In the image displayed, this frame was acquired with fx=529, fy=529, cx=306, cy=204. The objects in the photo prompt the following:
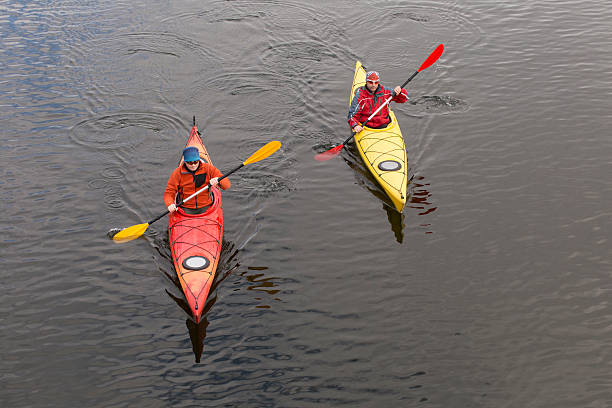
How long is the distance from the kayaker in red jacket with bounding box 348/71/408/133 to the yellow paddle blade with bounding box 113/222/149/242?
17.7 ft

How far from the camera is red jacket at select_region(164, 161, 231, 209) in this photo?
9633 millimetres

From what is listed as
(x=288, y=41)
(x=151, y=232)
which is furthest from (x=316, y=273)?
(x=288, y=41)

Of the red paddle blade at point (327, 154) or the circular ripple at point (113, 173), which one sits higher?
the circular ripple at point (113, 173)

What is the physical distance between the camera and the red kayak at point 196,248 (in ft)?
27.9

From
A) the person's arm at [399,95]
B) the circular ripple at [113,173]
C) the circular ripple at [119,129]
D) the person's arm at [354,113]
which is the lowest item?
the circular ripple at [113,173]

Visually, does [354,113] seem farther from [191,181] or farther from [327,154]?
[191,181]

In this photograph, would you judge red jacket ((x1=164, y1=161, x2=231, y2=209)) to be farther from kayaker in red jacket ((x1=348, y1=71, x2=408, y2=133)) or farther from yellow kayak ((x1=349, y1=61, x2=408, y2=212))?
kayaker in red jacket ((x1=348, y1=71, x2=408, y2=133))

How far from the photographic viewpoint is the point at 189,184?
32.0 ft

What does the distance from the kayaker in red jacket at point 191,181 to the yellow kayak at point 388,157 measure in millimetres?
3442

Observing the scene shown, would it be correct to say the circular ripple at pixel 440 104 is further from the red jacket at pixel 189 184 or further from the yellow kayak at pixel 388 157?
the red jacket at pixel 189 184

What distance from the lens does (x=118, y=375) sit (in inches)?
302

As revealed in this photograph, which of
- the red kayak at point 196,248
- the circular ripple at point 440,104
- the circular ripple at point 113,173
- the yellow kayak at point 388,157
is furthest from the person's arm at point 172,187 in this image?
the circular ripple at point 440,104

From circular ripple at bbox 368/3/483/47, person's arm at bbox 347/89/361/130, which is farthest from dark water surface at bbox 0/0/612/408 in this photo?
person's arm at bbox 347/89/361/130

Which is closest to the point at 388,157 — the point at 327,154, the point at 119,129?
the point at 327,154
